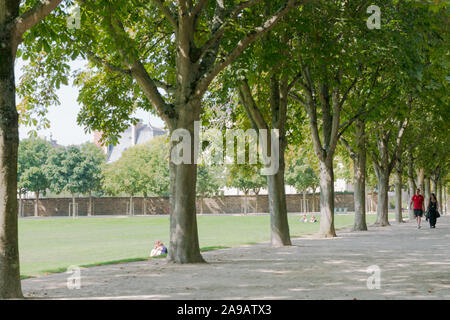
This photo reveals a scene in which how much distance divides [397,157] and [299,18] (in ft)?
68.9

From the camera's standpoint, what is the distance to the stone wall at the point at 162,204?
78.5 meters

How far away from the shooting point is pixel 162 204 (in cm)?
7950

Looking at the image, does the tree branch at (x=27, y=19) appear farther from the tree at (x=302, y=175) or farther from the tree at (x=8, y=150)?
the tree at (x=302, y=175)

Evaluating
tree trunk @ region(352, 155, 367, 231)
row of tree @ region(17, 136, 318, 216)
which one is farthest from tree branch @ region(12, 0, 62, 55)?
row of tree @ region(17, 136, 318, 216)

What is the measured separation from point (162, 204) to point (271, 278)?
227 feet

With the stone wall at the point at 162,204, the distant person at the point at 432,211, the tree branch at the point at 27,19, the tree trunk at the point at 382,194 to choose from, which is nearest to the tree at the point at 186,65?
the tree branch at the point at 27,19

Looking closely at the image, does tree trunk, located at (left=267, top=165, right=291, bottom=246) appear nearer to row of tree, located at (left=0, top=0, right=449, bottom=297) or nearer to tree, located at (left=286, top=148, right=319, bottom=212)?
row of tree, located at (left=0, top=0, right=449, bottom=297)

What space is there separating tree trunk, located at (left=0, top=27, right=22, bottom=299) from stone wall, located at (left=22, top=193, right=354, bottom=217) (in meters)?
69.6

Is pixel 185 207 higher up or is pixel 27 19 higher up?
pixel 27 19

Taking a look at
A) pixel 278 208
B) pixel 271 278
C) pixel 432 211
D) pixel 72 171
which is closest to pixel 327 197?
pixel 278 208

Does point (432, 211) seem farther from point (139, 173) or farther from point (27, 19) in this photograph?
point (139, 173)

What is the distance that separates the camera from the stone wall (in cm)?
7850

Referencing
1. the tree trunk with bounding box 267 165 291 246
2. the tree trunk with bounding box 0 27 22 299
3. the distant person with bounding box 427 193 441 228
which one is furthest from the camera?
the distant person with bounding box 427 193 441 228
